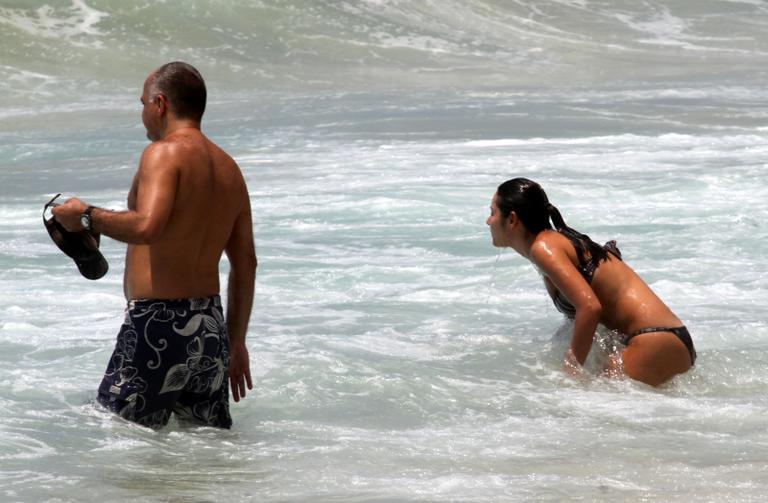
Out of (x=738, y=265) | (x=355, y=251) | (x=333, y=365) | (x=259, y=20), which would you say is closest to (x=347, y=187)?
(x=355, y=251)

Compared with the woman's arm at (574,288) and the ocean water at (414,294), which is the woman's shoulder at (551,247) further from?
the ocean water at (414,294)

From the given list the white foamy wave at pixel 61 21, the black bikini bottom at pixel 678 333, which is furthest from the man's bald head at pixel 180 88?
the white foamy wave at pixel 61 21

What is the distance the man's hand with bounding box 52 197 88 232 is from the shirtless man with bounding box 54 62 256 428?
6.7 inches

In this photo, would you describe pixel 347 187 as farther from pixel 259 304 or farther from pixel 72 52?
pixel 72 52

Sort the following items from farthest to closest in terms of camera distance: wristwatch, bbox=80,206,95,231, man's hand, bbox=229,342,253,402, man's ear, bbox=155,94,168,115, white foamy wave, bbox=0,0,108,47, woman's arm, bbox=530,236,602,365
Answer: white foamy wave, bbox=0,0,108,47
woman's arm, bbox=530,236,602,365
man's hand, bbox=229,342,253,402
man's ear, bbox=155,94,168,115
wristwatch, bbox=80,206,95,231

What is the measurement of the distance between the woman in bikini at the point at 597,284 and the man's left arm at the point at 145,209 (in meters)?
1.74

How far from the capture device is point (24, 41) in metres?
26.8

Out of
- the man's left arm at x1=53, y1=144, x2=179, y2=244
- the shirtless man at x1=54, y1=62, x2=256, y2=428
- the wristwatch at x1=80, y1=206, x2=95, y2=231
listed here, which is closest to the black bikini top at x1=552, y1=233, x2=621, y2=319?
the shirtless man at x1=54, y1=62, x2=256, y2=428

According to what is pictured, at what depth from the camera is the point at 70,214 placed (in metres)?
4.24

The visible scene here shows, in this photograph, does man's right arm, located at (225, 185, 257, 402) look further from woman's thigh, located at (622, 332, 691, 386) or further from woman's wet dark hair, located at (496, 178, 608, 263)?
woman's thigh, located at (622, 332, 691, 386)

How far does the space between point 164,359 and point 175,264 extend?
0.30 metres

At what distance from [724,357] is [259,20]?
24.3 m

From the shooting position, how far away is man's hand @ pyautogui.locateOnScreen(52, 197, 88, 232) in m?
4.24

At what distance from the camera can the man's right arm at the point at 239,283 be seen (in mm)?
4754
